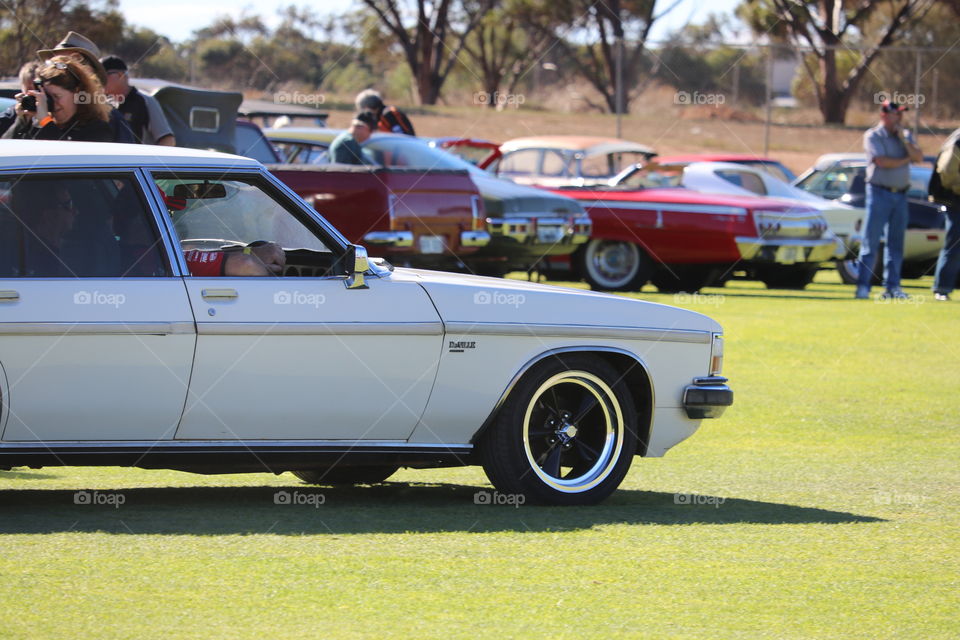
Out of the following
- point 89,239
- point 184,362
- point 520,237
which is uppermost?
point 89,239

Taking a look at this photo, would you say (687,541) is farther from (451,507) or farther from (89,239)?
(89,239)

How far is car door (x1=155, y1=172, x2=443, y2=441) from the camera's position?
5.61m

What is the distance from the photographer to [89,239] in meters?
5.64

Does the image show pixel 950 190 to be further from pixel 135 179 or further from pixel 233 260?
pixel 135 179

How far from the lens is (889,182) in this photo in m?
16.4

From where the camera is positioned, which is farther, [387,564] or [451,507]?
[451,507]

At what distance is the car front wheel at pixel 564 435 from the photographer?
6.03 metres

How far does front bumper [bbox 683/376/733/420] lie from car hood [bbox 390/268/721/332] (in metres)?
0.24

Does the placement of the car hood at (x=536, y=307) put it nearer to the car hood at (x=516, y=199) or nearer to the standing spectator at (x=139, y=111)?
the standing spectator at (x=139, y=111)

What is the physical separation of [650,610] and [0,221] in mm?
2843

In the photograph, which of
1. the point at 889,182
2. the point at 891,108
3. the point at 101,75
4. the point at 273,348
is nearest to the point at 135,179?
the point at 273,348

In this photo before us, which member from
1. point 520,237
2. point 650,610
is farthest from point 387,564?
point 520,237

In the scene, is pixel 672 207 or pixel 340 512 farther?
pixel 672 207

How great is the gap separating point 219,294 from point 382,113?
1101 centimetres
